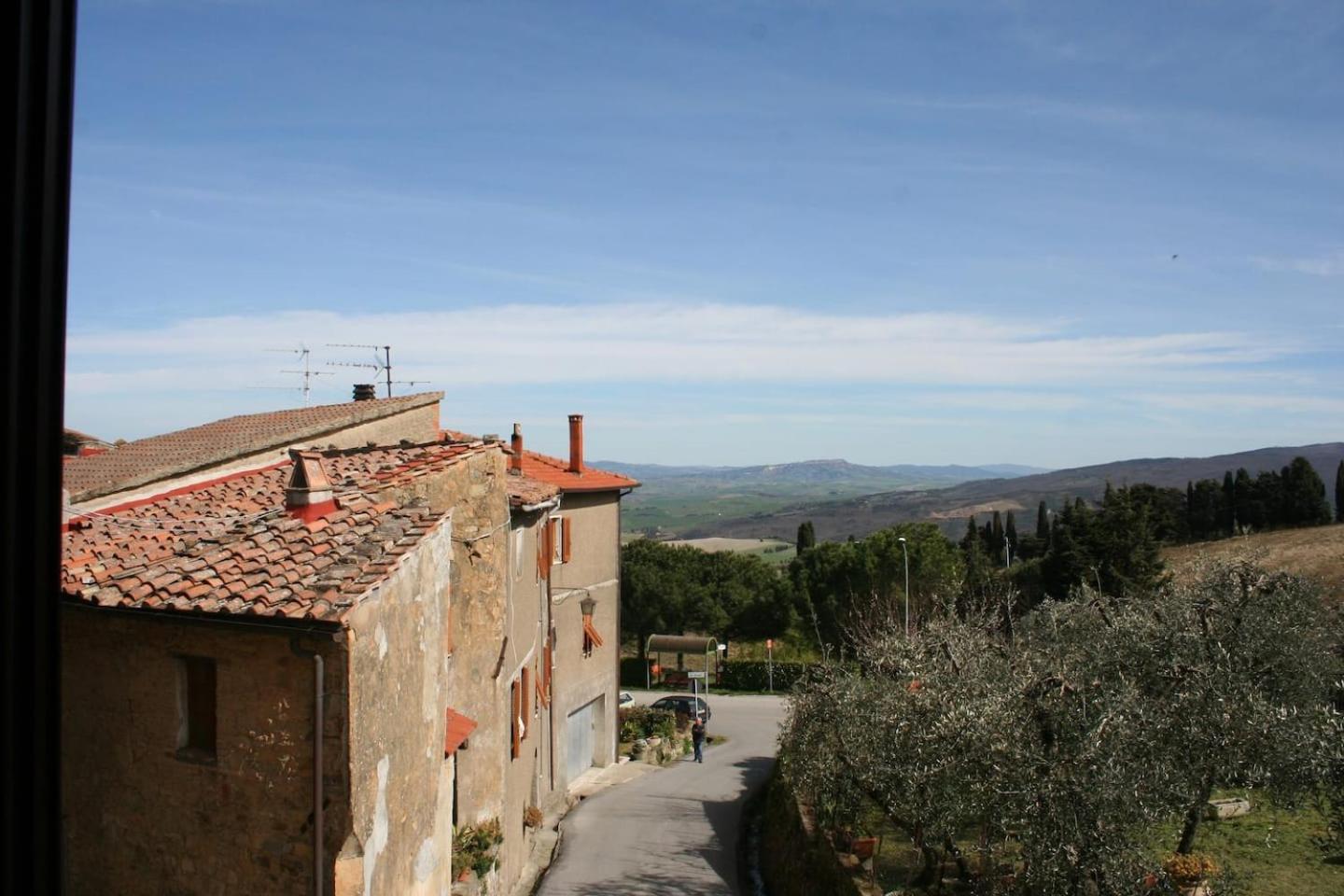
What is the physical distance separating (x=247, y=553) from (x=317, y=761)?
207 centimetres

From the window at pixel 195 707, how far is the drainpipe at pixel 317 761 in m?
1.11

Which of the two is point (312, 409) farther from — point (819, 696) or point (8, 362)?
point (8, 362)

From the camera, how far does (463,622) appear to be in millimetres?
14320

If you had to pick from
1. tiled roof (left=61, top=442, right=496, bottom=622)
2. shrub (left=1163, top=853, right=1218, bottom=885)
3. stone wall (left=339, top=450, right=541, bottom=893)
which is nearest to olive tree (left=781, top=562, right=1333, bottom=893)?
shrub (left=1163, top=853, right=1218, bottom=885)

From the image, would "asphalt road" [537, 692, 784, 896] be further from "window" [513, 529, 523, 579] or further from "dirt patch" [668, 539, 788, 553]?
"dirt patch" [668, 539, 788, 553]

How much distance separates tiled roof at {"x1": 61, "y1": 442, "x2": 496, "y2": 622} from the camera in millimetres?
8211

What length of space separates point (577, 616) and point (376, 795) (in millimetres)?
19110

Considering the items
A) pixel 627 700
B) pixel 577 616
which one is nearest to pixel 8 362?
pixel 577 616

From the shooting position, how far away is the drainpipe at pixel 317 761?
7949mm

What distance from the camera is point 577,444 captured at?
97.7ft

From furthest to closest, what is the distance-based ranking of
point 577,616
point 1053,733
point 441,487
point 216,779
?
1. point 577,616
2. point 441,487
3. point 1053,733
4. point 216,779

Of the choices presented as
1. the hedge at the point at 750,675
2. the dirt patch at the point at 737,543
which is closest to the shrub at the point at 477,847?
the hedge at the point at 750,675

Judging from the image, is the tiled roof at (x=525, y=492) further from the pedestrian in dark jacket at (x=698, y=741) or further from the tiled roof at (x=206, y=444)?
the pedestrian in dark jacket at (x=698, y=741)

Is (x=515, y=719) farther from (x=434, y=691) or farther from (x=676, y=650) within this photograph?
(x=676, y=650)
